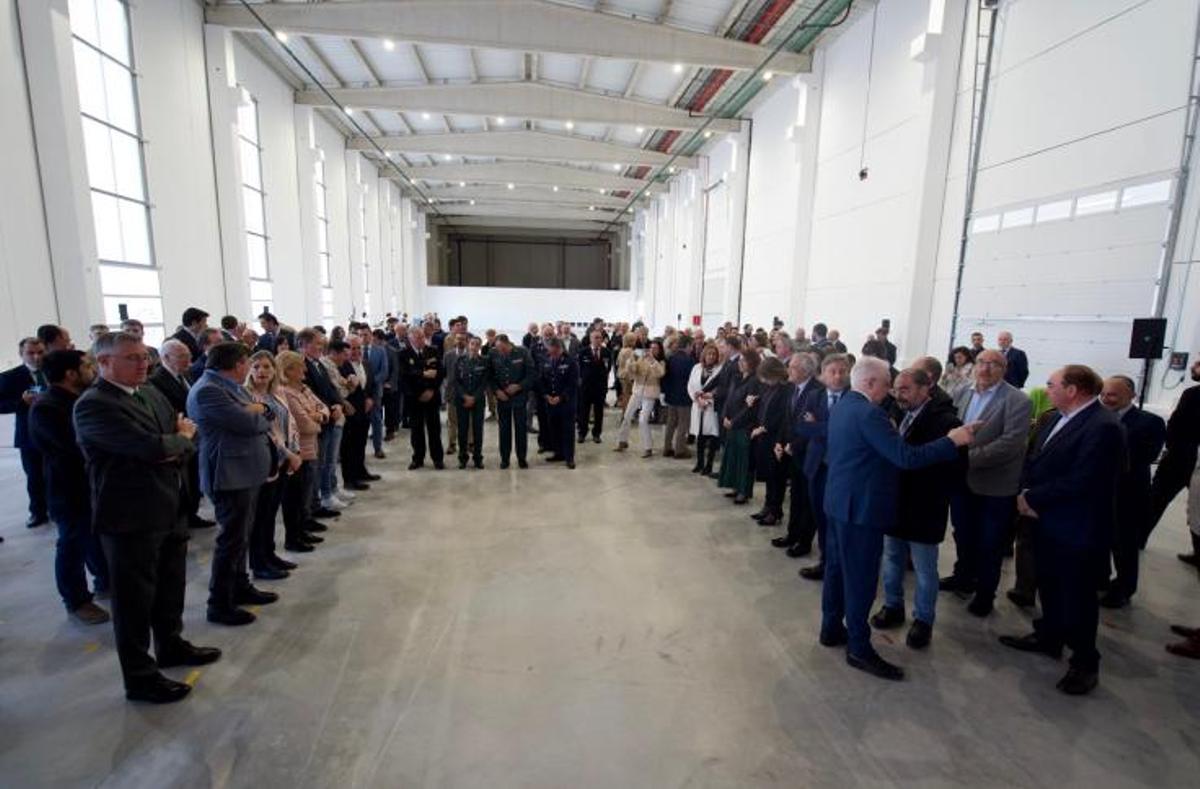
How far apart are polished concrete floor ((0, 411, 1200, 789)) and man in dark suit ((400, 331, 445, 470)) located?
2163mm

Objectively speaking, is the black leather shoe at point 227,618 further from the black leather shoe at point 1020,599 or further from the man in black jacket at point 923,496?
the black leather shoe at point 1020,599

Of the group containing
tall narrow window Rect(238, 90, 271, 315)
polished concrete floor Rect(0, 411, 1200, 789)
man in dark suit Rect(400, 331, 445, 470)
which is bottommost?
polished concrete floor Rect(0, 411, 1200, 789)

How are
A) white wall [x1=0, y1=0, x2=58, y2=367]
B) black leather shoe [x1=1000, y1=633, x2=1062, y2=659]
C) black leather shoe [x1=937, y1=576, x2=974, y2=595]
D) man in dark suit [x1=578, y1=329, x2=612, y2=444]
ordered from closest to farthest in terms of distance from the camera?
black leather shoe [x1=1000, y1=633, x2=1062, y2=659] < black leather shoe [x1=937, y1=576, x2=974, y2=595] < white wall [x1=0, y1=0, x2=58, y2=367] < man in dark suit [x1=578, y1=329, x2=612, y2=444]

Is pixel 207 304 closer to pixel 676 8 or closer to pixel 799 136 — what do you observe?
pixel 676 8

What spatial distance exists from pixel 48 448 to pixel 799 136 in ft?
37.8

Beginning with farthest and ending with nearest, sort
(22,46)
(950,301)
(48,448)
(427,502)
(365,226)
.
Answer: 1. (365,226)
2. (950,301)
3. (22,46)
4. (427,502)
5. (48,448)

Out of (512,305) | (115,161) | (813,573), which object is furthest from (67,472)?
(512,305)

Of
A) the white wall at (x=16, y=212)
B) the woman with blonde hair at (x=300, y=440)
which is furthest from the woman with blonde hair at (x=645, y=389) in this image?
the white wall at (x=16, y=212)

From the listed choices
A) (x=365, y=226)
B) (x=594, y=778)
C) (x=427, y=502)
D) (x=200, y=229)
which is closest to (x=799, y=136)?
(x=427, y=502)

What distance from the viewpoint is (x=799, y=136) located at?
1075cm

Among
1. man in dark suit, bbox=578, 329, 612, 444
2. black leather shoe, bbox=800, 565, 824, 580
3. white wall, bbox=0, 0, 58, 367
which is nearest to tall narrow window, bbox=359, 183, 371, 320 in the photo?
white wall, bbox=0, 0, 58, 367

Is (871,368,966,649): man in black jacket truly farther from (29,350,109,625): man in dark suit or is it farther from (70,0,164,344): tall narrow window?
(70,0,164,344): tall narrow window

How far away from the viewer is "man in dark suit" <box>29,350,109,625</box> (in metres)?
2.82

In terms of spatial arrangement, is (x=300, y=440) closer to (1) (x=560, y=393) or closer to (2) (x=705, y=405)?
(1) (x=560, y=393)
